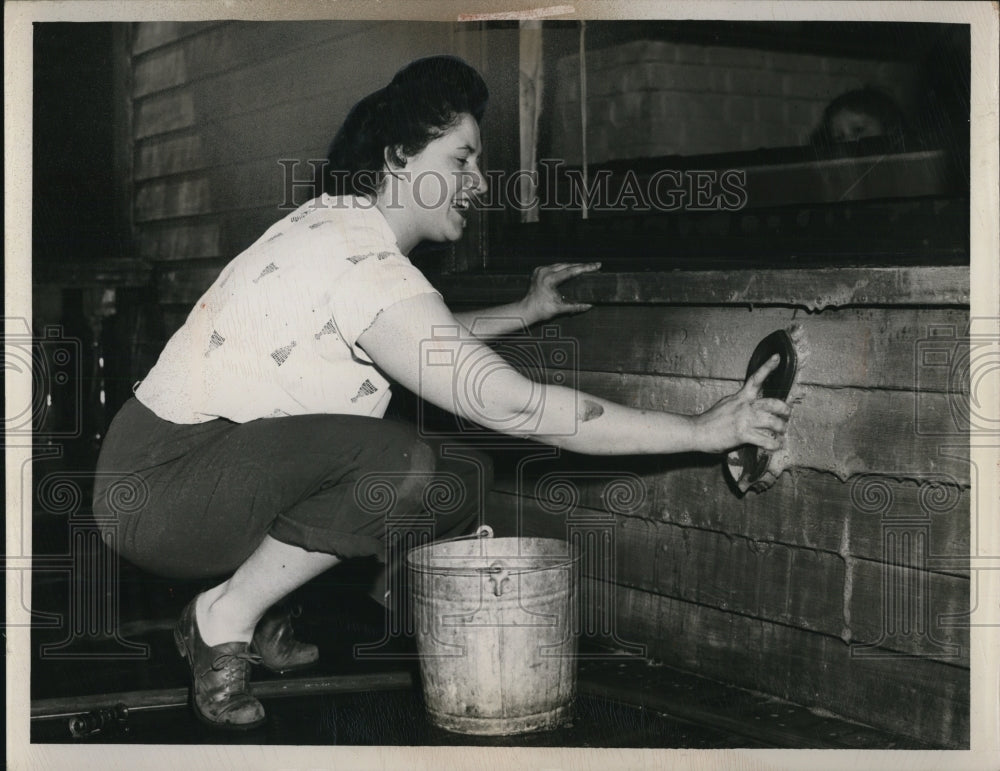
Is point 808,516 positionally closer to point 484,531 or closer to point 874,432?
point 874,432

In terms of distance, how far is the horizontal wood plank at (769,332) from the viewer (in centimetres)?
253

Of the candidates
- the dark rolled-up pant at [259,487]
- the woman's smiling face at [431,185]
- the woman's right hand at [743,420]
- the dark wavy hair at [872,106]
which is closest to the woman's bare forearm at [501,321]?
the woman's smiling face at [431,185]

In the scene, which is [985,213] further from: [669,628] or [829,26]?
[669,628]

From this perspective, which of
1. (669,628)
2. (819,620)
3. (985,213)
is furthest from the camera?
(669,628)

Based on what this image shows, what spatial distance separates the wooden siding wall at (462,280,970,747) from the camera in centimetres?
254

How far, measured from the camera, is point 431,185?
302cm

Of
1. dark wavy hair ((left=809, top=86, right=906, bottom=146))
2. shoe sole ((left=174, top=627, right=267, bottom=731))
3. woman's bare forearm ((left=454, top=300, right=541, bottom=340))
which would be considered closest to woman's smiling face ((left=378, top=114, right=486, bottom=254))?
woman's bare forearm ((left=454, top=300, right=541, bottom=340))

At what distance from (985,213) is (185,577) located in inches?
88.0

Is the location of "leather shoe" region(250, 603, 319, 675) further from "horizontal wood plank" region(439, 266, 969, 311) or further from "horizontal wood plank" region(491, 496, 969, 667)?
"horizontal wood plank" region(439, 266, 969, 311)

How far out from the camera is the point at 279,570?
113 inches

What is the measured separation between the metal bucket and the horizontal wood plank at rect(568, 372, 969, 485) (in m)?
0.67

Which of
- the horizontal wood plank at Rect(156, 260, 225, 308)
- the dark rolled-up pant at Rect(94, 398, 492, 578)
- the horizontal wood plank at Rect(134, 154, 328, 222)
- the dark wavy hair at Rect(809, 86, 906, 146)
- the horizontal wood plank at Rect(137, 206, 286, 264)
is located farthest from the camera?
the dark wavy hair at Rect(809, 86, 906, 146)

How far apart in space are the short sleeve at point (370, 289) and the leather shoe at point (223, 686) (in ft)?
2.91

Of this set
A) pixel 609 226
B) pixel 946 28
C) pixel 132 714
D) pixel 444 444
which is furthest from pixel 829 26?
pixel 132 714
